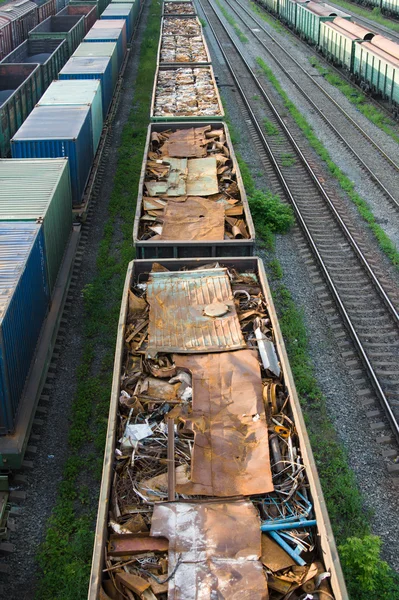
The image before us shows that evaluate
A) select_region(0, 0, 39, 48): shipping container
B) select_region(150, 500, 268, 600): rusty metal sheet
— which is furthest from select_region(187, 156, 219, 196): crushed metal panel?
select_region(0, 0, 39, 48): shipping container

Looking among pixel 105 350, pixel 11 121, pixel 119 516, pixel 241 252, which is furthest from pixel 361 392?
pixel 11 121

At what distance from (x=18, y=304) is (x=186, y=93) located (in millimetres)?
15314

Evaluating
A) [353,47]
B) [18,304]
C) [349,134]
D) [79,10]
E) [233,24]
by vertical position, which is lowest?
[349,134]

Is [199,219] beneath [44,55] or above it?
beneath

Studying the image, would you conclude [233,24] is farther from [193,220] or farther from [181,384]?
[181,384]

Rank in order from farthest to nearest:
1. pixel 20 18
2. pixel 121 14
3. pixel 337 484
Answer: pixel 121 14
pixel 20 18
pixel 337 484

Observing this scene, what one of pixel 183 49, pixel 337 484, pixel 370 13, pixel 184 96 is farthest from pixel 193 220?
pixel 370 13

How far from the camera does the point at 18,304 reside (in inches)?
431

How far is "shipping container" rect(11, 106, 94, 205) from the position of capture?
1733cm

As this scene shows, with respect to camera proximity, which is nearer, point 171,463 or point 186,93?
point 171,463

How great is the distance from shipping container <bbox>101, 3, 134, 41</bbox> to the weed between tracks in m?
29.7

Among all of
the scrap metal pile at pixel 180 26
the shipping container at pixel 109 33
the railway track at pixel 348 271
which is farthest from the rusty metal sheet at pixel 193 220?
the scrap metal pile at pixel 180 26

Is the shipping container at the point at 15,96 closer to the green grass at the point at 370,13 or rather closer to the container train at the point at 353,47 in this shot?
the container train at the point at 353,47

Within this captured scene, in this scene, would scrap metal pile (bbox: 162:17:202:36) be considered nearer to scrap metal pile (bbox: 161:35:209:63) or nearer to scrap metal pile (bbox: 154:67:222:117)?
scrap metal pile (bbox: 161:35:209:63)
